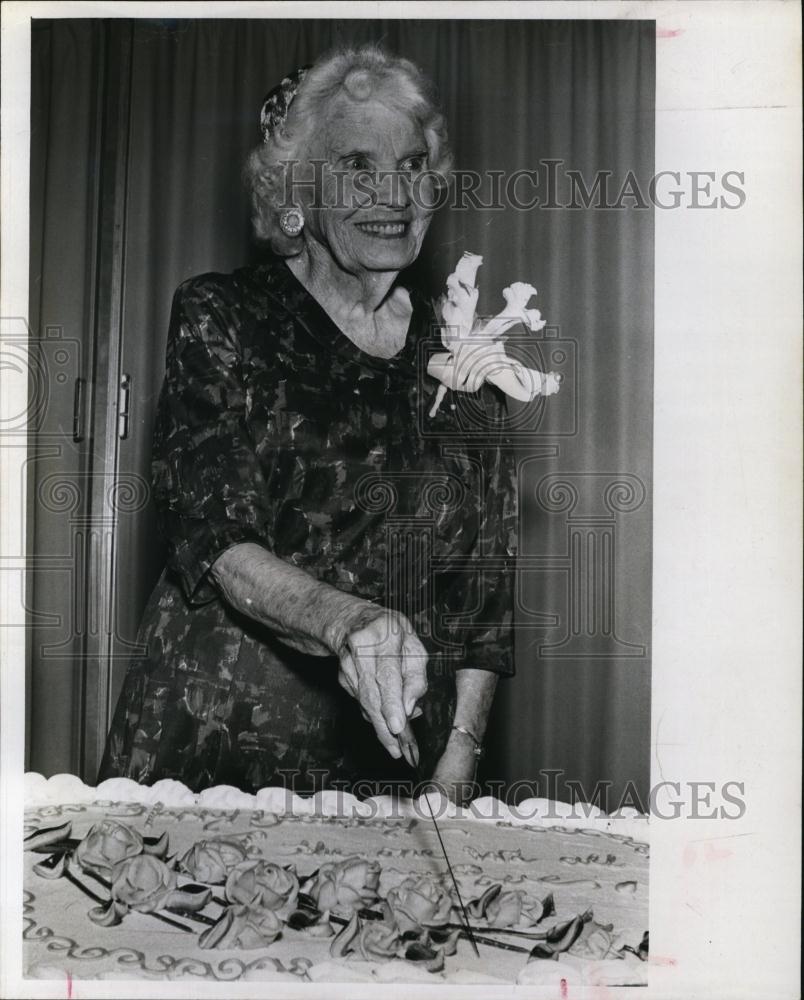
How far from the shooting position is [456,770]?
182 cm

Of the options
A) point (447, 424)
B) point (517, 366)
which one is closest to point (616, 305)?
point (517, 366)

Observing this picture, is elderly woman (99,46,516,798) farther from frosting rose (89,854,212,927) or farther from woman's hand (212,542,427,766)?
frosting rose (89,854,212,927)

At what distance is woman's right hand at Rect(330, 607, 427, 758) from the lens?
5.49 feet

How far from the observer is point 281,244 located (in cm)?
184

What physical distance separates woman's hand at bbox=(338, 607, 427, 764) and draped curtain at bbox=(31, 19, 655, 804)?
211 mm

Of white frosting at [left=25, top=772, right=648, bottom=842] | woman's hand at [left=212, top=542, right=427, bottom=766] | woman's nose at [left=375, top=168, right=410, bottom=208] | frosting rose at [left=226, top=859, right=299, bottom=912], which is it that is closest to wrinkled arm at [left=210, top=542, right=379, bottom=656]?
woman's hand at [left=212, top=542, right=427, bottom=766]

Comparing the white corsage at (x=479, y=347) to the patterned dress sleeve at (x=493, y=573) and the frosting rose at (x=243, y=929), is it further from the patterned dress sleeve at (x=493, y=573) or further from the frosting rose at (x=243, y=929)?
the frosting rose at (x=243, y=929)

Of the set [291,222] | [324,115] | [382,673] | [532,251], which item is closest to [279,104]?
[324,115]

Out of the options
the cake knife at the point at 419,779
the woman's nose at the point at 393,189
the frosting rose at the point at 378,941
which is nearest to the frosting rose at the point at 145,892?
the frosting rose at the point at 378,941

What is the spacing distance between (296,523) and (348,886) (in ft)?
Result: 2.00

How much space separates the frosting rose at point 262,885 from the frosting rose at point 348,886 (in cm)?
4

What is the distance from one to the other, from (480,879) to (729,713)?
0.50 meters

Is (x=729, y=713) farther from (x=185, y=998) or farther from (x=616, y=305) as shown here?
(x=185, y=998)

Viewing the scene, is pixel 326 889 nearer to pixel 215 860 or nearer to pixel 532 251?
pixel 215 860
